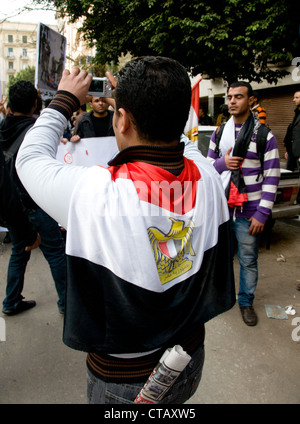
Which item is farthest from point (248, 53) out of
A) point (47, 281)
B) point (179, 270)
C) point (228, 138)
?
point (179, 270)

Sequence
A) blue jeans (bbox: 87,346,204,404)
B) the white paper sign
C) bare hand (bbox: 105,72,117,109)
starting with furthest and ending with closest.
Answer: the white paper sign → bare hand (bbox: 105,72,117,109) → blue jeans (bbox: 87,346,204,404)

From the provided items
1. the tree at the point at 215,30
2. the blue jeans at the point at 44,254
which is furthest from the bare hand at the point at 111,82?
the tree at the point at 215,30

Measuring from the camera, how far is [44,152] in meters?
1.02

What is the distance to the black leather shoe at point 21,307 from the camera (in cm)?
335

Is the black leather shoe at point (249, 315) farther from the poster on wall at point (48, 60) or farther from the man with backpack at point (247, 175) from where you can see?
the poster on wall at point (48, 60)

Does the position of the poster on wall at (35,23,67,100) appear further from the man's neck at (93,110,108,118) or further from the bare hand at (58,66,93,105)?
the bare hand at (58,66,93,105)

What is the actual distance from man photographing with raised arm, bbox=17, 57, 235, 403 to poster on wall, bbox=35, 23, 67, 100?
228 centimetres

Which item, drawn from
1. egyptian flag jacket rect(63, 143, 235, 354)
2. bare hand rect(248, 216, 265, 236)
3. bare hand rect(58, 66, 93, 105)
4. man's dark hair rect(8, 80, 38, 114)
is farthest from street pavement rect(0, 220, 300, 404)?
bare hand rect(58, 66, 93, 105)

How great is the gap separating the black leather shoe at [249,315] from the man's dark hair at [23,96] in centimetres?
272

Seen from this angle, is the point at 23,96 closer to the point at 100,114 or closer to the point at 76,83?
the point at 100,114

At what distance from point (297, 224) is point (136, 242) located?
6.02m

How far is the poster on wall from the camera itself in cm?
314

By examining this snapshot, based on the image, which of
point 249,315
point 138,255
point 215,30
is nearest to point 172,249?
point 138,255
